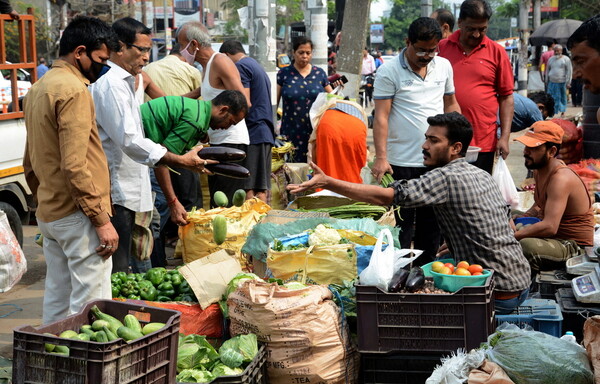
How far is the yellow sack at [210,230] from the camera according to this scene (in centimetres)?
625

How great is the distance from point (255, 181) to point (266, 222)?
171 cm

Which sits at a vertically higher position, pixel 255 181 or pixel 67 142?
pixel 67 142

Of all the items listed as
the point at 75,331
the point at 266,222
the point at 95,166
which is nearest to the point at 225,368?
the point at 75,331

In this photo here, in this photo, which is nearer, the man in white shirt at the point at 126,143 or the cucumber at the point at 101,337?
the cucumber at the point at 101,337

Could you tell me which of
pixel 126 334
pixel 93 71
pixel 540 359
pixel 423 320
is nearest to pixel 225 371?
pixel 126 334

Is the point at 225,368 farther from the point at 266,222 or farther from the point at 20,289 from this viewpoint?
the point at 20,289

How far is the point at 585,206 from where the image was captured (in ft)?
18.7

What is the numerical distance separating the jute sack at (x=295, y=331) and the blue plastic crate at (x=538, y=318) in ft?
3.29

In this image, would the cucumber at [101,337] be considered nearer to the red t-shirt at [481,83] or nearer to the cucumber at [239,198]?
the cucumber at [239,198]

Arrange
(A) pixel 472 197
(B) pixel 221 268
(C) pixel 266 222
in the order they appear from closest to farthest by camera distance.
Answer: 1. (A) pixel 472 197
2. (B) pixel 221 268
3. (C) pixel 266 222

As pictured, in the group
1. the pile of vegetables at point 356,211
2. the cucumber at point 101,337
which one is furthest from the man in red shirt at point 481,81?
the cucumber at point 101,337

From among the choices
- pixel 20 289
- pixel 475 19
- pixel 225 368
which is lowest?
pixel 20 289

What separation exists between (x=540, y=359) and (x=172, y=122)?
312 centimetres

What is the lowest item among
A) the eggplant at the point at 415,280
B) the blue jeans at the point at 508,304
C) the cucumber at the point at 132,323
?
the blue jeans at the point at 508,304
